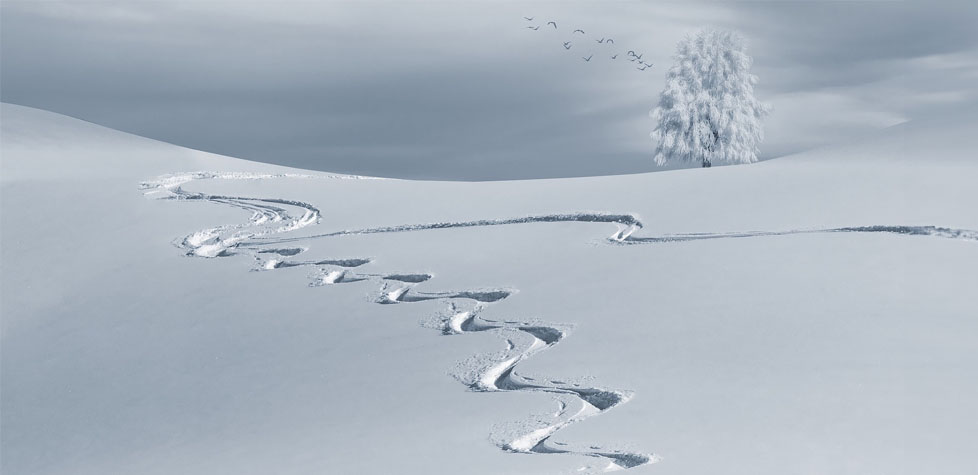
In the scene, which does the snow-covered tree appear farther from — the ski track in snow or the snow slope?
the ski track in snow

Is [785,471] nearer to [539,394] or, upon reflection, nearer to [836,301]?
[539,394]

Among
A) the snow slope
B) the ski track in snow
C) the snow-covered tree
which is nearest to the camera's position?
the snow slope

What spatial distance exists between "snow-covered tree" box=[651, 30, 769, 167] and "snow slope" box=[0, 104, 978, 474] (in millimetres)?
16432

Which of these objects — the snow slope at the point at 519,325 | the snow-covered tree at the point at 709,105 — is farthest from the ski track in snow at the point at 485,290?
the snow-covered tree at the point at 709,105

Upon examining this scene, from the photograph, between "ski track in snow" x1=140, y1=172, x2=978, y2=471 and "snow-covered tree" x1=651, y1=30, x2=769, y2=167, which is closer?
"ski track in snow" x1=140, y1=172, x2=978, y2=471

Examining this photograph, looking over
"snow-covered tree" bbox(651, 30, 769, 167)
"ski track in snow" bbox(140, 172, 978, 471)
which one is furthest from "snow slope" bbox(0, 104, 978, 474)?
"snow-covered tree" bbox(651, 30, 769, 167)

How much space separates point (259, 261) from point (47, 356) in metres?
3.17

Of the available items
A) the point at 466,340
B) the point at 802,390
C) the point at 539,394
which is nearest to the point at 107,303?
the point at 466,340

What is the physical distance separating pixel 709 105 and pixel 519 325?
26033 millimetres

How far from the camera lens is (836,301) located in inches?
409

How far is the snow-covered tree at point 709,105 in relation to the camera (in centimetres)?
3544

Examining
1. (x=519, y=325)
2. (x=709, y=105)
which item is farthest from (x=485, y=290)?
(x=709, y=105)

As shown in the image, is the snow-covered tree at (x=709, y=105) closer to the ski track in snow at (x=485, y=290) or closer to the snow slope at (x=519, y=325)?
the snow slope at (x=519, y=325)

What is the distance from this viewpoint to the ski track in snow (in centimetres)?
828
